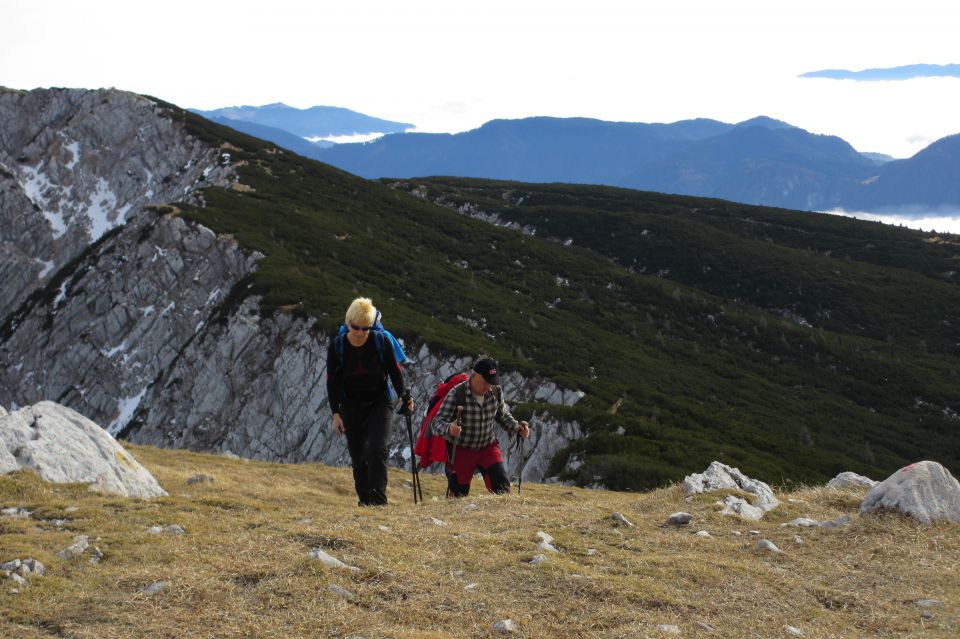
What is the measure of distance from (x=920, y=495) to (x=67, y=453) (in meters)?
13.1

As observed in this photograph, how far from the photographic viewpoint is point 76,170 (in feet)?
286

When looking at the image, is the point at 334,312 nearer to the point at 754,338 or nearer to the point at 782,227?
the point at 754,338

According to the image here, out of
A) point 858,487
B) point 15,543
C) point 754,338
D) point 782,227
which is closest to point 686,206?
point 782,227

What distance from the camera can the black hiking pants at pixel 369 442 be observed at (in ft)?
36.2

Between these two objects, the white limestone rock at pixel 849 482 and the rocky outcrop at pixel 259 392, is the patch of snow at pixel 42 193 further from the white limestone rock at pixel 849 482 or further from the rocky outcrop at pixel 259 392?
the white limestone rock at pixel 849 482

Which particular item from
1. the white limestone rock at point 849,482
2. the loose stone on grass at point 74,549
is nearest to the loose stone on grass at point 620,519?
the white limestone rock at point 849,482

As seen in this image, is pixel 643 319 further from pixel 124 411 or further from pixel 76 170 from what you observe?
pixel 76 170

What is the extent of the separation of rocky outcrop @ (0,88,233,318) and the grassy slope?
18.5ft

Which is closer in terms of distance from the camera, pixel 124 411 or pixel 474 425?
pixel 474 425

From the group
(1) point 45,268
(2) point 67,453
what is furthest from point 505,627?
(1) point 45,268

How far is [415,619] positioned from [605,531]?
4040mm

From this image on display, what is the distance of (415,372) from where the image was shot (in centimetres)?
3962

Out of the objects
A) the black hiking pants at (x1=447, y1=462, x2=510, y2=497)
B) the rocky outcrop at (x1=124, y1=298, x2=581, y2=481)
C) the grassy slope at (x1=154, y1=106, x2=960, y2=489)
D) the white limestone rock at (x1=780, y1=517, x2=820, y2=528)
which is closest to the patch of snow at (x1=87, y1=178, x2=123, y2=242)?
the grassy slope at (x1=154, y1=106, x2=960, y2=489)

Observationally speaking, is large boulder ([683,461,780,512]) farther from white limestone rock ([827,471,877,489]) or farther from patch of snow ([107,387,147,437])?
patch of snow ([107,387,147,437])
